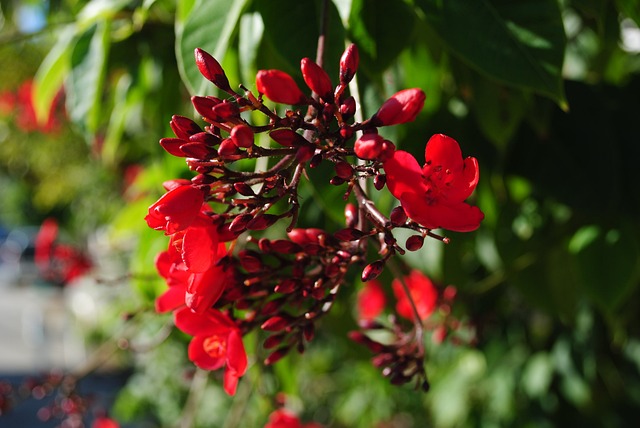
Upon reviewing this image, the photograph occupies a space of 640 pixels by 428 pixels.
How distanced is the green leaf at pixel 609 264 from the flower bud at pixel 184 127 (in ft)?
2.78

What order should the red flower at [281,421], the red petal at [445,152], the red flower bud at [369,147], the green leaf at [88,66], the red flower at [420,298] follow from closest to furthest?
1. the red flower bud at [369,147]
2. the red petal at [445,152]
3. the green leaf at [88,66]
4. the red flower at [281,421]
5. the red flower at [420,298]

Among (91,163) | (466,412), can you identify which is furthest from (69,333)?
(466,412)

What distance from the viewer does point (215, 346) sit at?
933 mm

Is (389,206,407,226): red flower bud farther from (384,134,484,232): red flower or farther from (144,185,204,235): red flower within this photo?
(144,185,204,235): red flower

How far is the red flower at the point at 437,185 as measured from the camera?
2.20ft

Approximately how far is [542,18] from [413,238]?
0.35 metres

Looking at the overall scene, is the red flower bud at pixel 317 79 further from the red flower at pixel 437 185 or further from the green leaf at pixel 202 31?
the green leaf at pixel 202 31

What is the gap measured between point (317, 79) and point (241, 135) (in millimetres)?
100

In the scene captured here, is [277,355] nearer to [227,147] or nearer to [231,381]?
[231,381]

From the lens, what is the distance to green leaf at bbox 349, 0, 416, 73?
3.10 feet

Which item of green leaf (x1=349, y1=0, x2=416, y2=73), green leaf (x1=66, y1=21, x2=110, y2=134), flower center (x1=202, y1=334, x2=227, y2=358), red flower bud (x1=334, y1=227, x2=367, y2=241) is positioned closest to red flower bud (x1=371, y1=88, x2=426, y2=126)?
red flower bud (x1=334, y1=227, x2=367, y2=241)

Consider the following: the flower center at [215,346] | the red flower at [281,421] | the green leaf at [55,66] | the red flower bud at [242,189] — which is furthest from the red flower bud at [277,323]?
the green leaf at [55,66]

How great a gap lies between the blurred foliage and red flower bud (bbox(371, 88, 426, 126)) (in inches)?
7.4

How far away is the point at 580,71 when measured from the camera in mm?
2064
